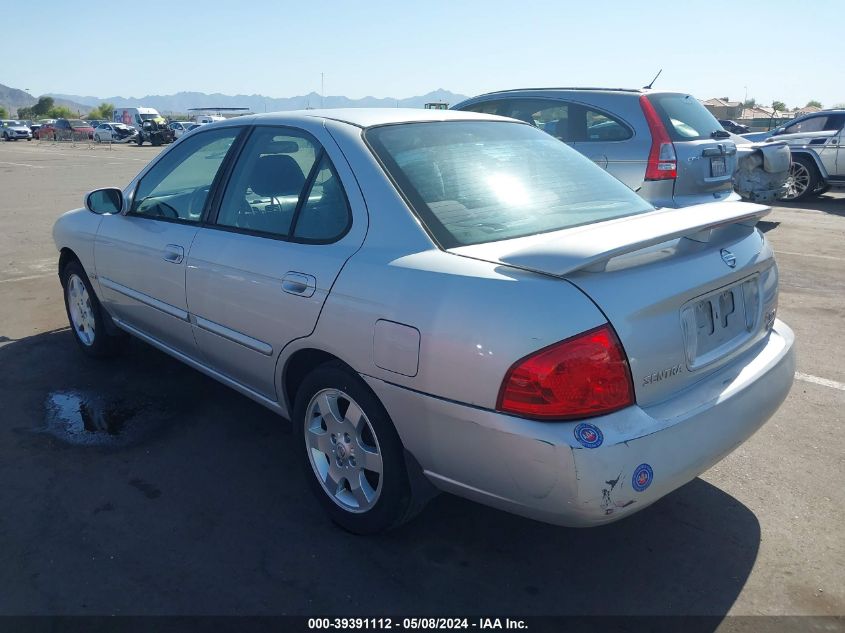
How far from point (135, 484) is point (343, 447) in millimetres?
1193

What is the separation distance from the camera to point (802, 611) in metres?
2.47

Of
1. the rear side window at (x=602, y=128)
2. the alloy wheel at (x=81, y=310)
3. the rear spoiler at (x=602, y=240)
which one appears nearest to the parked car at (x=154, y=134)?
the rear side window at (x=602, y=128)

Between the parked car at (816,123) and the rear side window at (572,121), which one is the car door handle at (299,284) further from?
the parked car at (816,123)

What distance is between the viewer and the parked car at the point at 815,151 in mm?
12562

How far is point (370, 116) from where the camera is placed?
Result: 3293 mm

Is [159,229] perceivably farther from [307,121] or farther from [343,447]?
[343,447]

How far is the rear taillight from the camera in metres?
6.98

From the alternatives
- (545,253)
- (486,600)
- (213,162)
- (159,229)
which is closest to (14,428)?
(159,229)

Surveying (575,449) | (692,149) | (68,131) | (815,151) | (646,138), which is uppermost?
(646,138)

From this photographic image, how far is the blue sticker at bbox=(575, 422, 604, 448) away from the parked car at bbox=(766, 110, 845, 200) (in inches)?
484

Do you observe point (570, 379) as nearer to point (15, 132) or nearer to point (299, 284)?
point (299, 284)

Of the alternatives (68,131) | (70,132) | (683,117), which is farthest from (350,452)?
(68,131)

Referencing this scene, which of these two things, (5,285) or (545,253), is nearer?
(545,253)

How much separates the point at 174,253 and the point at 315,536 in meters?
1.72
